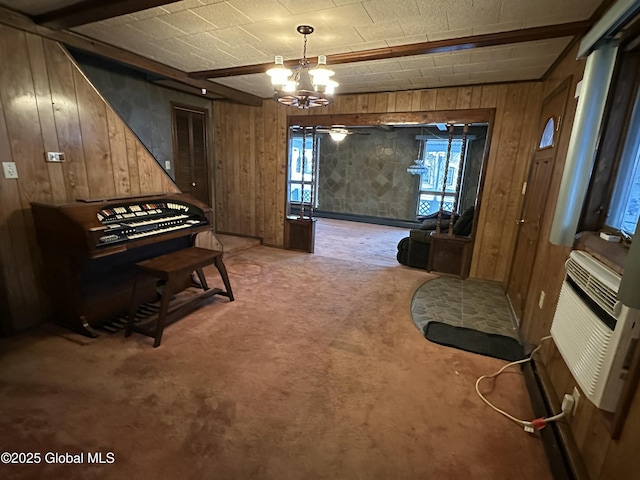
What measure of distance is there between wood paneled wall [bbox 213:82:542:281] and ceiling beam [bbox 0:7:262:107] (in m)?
0.71

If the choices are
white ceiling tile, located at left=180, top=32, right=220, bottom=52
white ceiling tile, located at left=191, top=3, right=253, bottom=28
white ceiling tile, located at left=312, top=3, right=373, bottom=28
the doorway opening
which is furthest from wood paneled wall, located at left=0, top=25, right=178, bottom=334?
the doorway opening

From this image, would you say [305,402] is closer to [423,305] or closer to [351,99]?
[423,305]

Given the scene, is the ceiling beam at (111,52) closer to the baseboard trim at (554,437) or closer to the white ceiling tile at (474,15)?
the white ceiling tile at (474,15)

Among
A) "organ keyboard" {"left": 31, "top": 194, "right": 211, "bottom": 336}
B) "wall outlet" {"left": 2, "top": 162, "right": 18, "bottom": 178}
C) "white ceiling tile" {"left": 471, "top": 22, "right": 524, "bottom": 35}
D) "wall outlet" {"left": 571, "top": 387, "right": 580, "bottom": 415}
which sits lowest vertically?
"wall outlet" {"left": 571, "top": 387, "right": 580, "bottom": 415}

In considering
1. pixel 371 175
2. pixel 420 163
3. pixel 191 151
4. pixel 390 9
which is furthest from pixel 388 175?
pixel 390 9

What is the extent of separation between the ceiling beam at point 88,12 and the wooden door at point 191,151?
7.08 ft

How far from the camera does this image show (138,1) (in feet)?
6.48

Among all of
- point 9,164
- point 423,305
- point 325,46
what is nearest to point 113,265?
point 9,164

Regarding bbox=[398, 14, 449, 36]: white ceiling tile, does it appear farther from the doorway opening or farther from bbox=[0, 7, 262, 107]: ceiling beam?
the doorway opening

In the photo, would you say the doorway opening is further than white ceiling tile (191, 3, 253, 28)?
Yes

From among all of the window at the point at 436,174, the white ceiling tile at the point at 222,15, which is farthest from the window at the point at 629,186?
the window at the point at 436,174

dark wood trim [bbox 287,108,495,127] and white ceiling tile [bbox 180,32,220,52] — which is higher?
white ceiling tile [bbox 180,32,220,52]

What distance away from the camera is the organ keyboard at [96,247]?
2191mm

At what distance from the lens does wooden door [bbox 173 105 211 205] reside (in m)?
4.58
